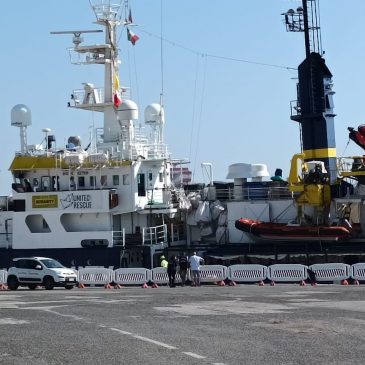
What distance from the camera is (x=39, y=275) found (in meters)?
34.1

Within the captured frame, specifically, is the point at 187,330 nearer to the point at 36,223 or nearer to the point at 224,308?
the point at 224,308

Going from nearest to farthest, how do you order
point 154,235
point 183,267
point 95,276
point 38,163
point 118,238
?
point 183,267 → point 95,276 → point 118,238 → point 154,235 → point 38,163

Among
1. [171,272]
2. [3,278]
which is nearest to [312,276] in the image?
[171,272]

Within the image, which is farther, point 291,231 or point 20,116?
point 20,116

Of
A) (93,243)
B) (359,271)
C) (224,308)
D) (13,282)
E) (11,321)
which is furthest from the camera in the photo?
(93,243)

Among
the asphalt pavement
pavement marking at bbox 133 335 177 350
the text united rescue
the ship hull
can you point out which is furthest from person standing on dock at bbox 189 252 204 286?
pavement marking at bbox 133 335 177 350

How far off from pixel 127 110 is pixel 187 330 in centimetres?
2531

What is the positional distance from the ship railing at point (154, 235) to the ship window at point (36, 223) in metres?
4.75

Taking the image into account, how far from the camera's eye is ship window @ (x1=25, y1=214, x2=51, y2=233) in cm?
3962

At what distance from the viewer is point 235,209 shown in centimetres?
3819

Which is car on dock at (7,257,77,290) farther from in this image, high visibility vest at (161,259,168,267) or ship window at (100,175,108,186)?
ship window at (100,175,108,186)

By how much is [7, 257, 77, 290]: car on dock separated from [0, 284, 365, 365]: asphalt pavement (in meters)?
8.14

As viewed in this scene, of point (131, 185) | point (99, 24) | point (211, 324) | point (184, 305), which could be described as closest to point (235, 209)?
point (131, 185)

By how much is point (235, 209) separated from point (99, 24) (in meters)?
11.3
